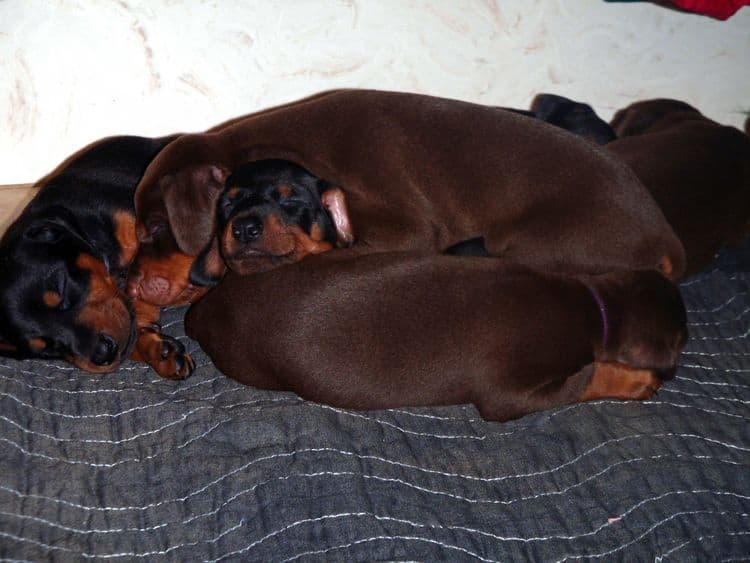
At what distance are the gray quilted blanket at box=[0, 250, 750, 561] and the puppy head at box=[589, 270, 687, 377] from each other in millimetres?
146

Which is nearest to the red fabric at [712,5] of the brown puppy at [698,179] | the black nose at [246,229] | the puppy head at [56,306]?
the brown puppy at [698,179]

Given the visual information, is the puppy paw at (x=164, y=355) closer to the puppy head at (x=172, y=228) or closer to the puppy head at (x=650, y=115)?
the puppy head at (x=172, y=228)

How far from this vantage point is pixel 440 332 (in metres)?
2.05

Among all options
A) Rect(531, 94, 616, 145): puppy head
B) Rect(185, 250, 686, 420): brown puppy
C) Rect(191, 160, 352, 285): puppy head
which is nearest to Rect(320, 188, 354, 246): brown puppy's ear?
Rect(191, 160, 352, 285): puppy head

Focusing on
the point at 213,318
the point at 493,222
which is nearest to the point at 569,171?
the point at 493,222

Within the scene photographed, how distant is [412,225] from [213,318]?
2.10ft

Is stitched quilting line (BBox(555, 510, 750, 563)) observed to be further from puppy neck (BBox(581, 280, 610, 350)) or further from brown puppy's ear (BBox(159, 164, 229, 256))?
brown puppy's ear (BBox(159, 164, 229, 256))

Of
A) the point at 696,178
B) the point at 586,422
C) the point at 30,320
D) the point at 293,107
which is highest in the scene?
the point at 293,107

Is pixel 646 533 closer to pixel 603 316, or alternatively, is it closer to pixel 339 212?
pixel 603 316

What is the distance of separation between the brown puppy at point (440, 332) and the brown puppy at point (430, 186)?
17 cm

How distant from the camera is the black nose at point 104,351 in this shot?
2.18 m

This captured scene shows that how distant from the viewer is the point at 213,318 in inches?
85.1

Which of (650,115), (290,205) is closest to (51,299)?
(290,205)

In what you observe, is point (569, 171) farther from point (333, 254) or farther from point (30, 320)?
point (30, 320)
